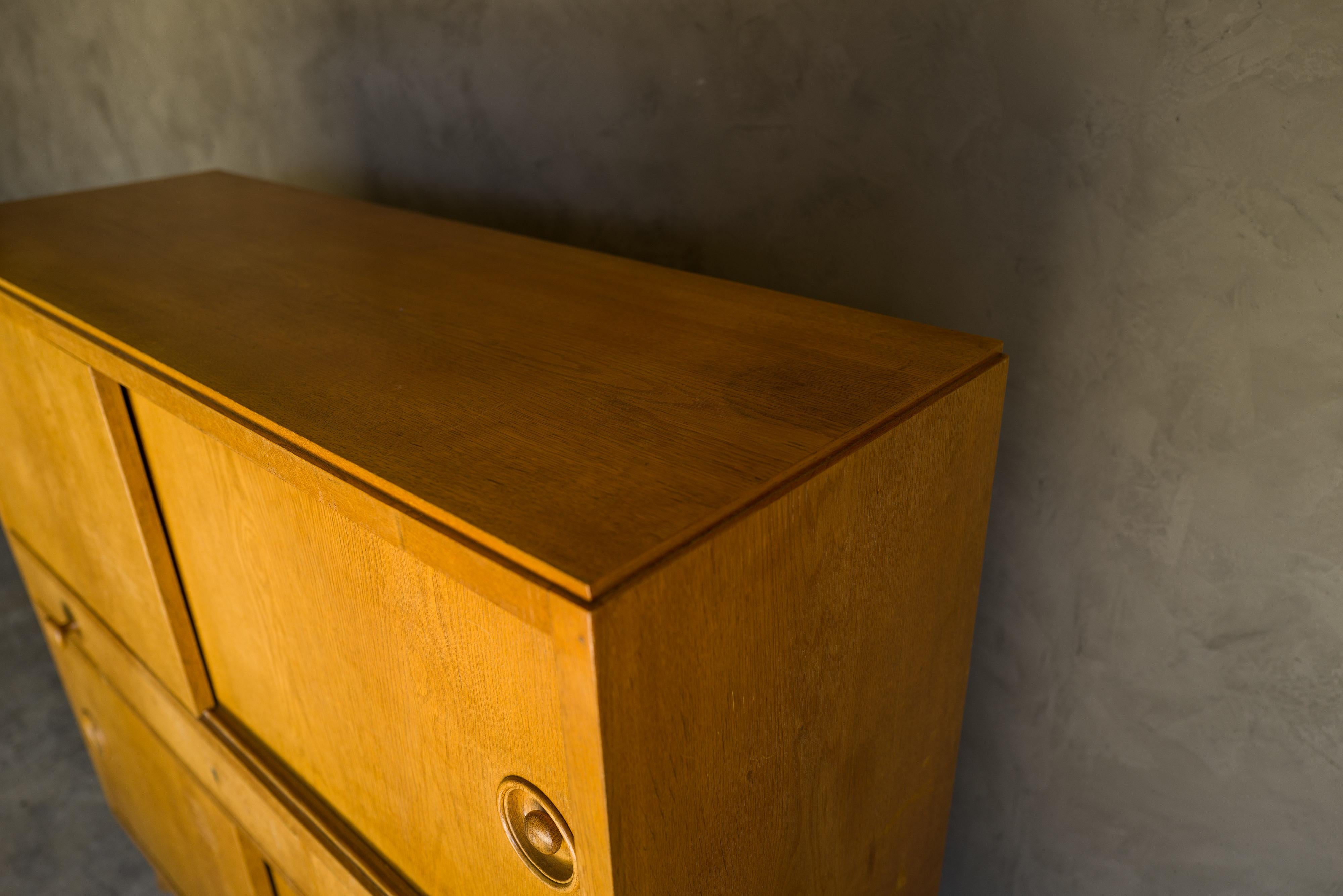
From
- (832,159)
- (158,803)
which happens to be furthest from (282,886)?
(832,159)

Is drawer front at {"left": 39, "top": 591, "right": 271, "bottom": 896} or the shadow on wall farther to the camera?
drawer front at {"left": 39, "top": 591, "right": 271, "bottom": 896}

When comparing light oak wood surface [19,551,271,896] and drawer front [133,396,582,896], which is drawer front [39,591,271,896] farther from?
drawer front [133,396,582,896]

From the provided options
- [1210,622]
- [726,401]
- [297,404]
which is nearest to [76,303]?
[297,404]

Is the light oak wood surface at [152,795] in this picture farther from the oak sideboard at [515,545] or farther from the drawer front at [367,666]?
the drawer front at [367,666]

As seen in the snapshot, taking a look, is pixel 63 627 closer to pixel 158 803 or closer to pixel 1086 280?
pixel 158 803

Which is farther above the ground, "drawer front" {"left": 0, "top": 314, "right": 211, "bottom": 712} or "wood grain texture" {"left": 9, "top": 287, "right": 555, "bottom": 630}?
"wood grain texture" {"left": 9, "top": 287, "right": 555, "bottom": 630}

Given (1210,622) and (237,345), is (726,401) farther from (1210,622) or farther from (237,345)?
(1210,622)

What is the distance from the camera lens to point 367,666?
2.32ft

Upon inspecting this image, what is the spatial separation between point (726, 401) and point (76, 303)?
69cm

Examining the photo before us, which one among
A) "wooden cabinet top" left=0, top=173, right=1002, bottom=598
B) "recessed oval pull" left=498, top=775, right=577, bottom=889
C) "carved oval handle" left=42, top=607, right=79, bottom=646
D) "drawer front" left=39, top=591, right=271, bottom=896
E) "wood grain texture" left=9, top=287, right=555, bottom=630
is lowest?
"drawer front" left=39, top=591, right=271, bottom=896

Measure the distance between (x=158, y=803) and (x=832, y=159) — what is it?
131 centimetres

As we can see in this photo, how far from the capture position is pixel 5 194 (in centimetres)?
286

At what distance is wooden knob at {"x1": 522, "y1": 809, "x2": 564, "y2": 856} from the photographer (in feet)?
1.93

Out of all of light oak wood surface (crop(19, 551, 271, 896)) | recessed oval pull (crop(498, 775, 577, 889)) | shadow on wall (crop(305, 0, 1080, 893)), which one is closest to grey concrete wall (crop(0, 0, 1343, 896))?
shadow on wall (crop(305, 0, 1080, 893))
